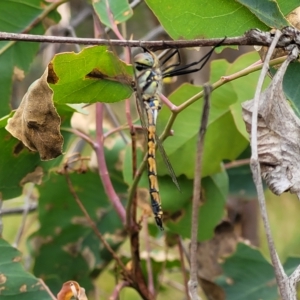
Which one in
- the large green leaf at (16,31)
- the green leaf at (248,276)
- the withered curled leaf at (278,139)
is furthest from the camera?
the green leaf at (248,276)

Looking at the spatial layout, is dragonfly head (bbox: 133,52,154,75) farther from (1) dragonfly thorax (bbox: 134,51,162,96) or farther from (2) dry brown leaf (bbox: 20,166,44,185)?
(2) dry brown leaf (bbox: 20,166,44,185)

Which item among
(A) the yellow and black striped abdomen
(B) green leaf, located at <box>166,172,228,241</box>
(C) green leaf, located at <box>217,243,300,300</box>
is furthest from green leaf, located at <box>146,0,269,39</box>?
(C) green leaf, located at <box>217,243,300,300</box>

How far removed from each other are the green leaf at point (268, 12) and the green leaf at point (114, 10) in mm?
341

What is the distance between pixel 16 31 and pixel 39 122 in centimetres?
49

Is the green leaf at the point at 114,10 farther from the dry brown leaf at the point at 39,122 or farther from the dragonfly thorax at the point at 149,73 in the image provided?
the dry brown leaf at the point at 39,122

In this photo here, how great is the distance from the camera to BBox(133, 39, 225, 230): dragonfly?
0.97 metres

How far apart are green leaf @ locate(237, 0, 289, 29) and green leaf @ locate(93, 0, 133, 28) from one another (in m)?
0.34

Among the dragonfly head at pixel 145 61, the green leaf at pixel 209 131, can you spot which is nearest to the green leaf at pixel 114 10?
the dragonfly head at pixel 145 61

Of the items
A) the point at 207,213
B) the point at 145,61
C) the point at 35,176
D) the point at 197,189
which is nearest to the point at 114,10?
the point at 145,61

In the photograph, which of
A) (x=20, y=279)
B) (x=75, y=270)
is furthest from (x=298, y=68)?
(x=75, y=270)

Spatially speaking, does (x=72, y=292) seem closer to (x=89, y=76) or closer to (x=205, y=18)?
(x=89, y=76)

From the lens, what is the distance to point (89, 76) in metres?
0.81

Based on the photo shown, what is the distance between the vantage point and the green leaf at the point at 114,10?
107cm

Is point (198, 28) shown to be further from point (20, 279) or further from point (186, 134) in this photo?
point (20, 279)
